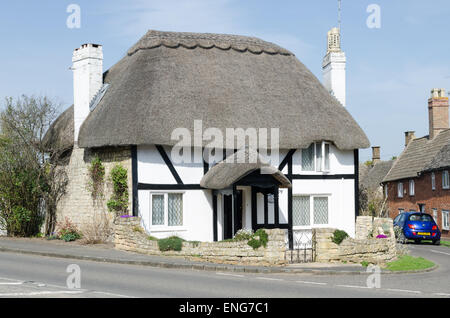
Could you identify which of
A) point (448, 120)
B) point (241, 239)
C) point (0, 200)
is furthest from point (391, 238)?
point (448, 120)

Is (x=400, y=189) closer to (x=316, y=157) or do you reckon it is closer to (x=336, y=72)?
(x=336, y=72)

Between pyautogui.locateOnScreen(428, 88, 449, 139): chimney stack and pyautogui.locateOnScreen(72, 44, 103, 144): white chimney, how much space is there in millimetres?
29104

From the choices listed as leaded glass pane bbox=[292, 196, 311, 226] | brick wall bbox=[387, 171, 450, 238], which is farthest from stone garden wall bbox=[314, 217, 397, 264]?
brick wall bbox=[387, 171, 450, 238]

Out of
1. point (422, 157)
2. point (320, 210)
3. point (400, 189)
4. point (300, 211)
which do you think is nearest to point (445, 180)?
point (422, 157)

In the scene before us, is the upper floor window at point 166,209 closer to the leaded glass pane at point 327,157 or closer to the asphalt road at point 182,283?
the asphalt road at point 182,283

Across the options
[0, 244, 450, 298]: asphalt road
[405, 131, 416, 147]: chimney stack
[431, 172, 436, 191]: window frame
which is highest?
[405, 131, 416, 147]: chimney stack

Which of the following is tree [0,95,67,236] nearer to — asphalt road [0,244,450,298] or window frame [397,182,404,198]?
asphalt road [0,244,450,298]

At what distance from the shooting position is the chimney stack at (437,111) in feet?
145

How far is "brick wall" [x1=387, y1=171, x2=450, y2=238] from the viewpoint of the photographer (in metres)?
40.2

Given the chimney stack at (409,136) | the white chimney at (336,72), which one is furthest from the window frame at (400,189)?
the white chimney at (336,72)

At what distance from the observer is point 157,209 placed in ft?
69.5

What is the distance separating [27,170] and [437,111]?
3195 centimetres

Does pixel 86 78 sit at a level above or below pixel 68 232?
above

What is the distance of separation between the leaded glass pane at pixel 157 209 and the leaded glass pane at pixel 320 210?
6.47 metres
